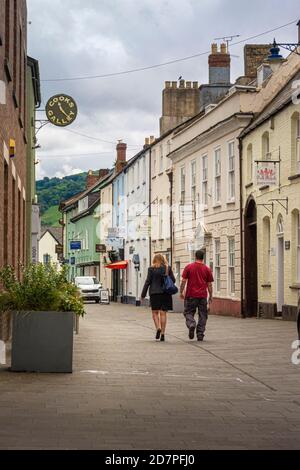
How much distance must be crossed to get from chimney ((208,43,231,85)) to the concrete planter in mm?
30198

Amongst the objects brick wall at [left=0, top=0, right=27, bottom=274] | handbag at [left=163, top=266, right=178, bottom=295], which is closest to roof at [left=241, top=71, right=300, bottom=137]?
brick wall at [left=0, top=0, right=27, bottom=274]

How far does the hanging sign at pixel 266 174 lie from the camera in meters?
26.0

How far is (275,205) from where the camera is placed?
27.2 metres

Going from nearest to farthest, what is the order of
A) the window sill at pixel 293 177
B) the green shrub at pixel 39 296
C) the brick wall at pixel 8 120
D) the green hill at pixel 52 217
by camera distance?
the green shrub at pixel 39 296 < the brick wall at pixel 8 120 < the window sill at pixel 293 177 < the green hill at pixel 52 217

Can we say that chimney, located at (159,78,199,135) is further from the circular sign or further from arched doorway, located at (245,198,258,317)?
the circular sign

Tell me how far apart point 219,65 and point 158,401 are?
32.8 m

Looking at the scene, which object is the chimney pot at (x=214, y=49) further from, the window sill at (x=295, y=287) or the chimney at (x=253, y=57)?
the window sill at (x=295, y=287)

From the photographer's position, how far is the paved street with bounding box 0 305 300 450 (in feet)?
23.3

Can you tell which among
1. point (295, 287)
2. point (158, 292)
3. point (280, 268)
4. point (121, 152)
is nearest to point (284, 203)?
point (280, 268)

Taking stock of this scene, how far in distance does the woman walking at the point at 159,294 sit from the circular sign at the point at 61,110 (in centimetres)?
658

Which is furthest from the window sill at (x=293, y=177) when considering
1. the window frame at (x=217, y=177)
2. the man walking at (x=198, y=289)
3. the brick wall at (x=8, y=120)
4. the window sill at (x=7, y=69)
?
the window sill at (x=7, y=69)

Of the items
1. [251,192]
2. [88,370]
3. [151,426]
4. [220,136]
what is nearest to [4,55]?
[88,370]

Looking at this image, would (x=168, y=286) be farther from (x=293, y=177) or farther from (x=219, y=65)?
(x=219, y=65)

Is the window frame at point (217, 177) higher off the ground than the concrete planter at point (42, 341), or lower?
higher
